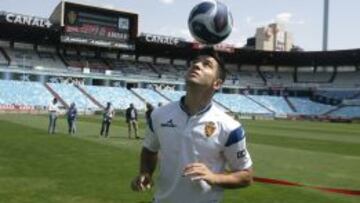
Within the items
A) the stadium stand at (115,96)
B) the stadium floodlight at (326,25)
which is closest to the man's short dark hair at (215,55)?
the stadium stand at (115,96)

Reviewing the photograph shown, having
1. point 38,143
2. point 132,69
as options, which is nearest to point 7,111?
point 132,69

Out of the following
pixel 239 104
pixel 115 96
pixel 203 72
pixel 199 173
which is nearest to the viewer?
pixel 199 173

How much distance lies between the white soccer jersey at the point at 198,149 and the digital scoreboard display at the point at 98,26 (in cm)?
8026

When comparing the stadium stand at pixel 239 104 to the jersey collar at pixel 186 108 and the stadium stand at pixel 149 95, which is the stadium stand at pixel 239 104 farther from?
the jersey collar at pixel 186 108

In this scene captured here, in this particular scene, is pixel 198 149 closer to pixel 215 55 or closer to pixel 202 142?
pixel 202 142

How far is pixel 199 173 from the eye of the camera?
409 centimetres

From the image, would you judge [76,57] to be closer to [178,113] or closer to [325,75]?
[325,75]

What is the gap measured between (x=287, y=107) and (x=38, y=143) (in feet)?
272

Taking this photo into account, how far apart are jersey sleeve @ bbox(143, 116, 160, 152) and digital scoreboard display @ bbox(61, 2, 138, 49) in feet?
262

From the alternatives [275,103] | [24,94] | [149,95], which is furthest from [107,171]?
[275,103]

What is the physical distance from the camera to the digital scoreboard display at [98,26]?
274ft

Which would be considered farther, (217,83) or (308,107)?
(308,107)

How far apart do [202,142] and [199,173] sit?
1.15 feet

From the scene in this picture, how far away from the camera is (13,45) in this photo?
286 feet
